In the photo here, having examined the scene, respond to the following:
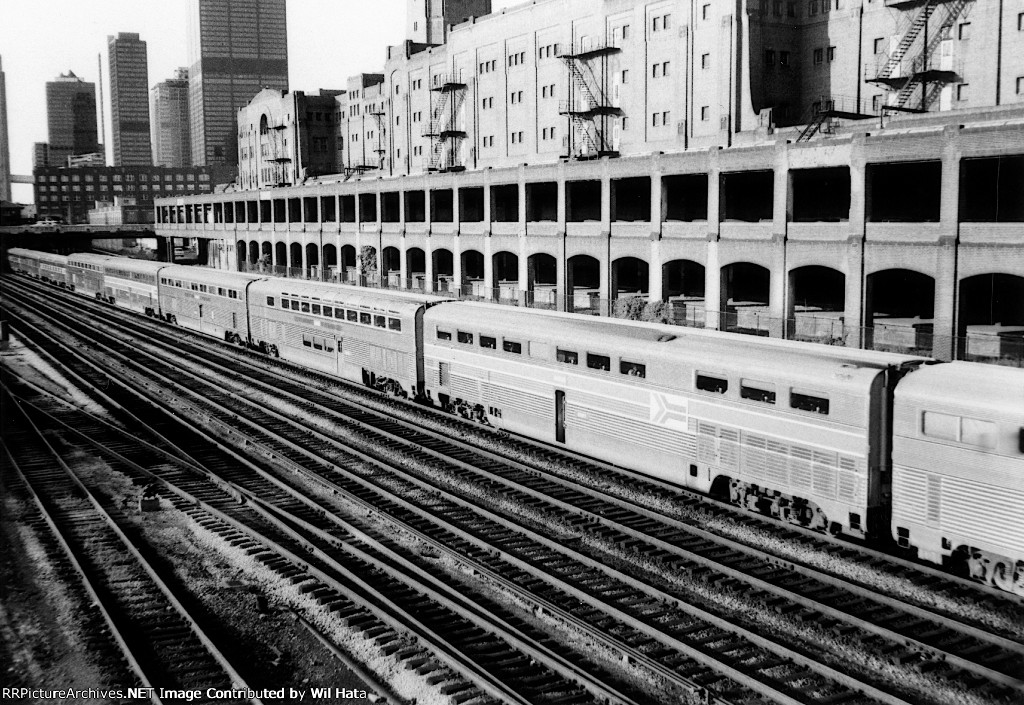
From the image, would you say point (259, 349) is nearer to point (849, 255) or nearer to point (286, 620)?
point (849, 255)

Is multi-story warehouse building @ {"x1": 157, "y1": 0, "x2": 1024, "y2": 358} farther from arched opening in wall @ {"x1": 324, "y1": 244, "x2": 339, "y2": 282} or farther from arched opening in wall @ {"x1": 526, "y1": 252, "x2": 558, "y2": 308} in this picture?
arched opening in wall @ {"x1": 324, "y1": 244, "x2": 339, "y2": 282}

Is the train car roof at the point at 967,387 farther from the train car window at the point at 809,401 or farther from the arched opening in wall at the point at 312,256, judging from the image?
the arched opening in wall at the point at 312,256

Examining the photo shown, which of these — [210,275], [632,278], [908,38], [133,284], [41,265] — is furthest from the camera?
[41,265]

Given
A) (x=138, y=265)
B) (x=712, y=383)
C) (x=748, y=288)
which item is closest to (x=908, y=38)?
(x=748, y=288)

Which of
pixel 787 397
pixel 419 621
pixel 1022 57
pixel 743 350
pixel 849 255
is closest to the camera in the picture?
pixel 419 621

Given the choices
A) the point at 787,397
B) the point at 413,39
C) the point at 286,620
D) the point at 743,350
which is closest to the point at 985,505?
the point at 787,397

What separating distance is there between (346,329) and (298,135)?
76.4 metres

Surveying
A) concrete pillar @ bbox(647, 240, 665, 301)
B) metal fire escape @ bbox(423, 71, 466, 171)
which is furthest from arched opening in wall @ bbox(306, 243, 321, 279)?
concrete pillar @ bbox(647, 240, 665, 301)

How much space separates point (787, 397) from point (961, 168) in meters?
A: 15.8

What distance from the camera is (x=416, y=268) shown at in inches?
2771

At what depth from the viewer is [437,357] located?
92.1 ft

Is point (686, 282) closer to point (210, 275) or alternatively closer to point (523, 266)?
point (523, 266)

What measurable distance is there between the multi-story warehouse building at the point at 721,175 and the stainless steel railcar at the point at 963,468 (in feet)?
27.1

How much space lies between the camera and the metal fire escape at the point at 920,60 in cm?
4438
